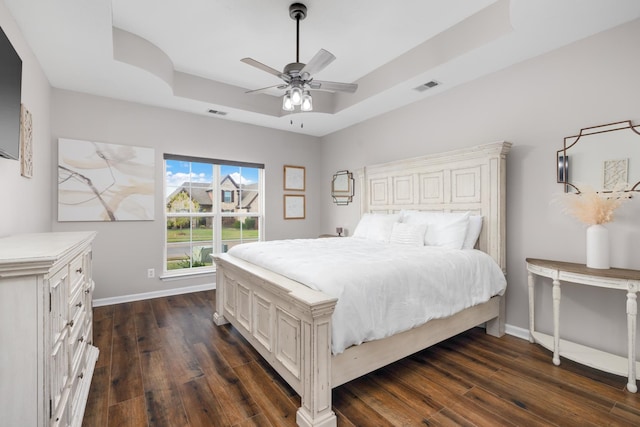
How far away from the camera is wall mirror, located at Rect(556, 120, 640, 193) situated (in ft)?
7.50

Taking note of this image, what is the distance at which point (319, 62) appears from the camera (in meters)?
2.33

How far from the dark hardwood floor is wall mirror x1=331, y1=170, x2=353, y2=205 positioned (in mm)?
2884

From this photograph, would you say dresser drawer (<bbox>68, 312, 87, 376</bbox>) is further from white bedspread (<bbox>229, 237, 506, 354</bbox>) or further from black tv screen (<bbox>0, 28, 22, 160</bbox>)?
white bedspread (<bbox>229, 237, 506, 354</bbox>)

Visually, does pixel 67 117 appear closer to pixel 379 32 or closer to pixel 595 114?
pixel 379 32

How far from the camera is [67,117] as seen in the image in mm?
3590

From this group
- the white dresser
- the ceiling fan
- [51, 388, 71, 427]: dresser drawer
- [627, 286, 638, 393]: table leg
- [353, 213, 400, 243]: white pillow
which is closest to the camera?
the white dresser

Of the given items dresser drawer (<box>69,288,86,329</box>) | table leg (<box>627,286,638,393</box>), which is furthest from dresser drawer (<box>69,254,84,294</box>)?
table leg (<box>627,286,638,393</box>)

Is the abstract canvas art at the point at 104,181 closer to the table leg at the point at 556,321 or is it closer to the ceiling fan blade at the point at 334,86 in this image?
the ceiling fan blade at the point at 334,86

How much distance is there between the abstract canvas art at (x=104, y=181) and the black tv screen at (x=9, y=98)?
5.79ft

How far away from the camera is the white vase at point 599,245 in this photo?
2.24 metres

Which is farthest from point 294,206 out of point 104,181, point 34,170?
point 34,170

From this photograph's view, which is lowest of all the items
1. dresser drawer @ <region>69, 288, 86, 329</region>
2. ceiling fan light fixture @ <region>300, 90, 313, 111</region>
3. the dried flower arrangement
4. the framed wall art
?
dresser drawer @ <region>69, 288, 86, 329</region>

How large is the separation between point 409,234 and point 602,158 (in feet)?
5.47

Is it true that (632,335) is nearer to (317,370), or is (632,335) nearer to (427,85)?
(317,370)
